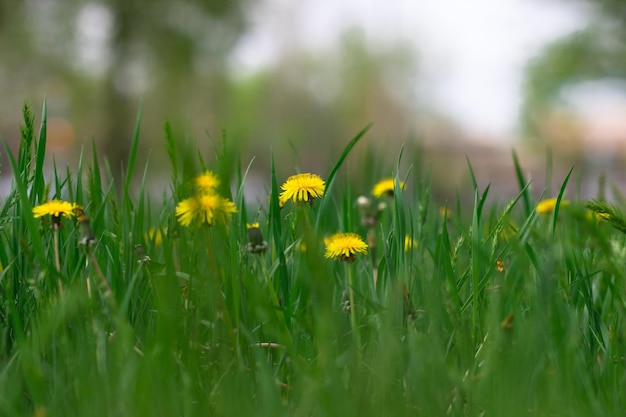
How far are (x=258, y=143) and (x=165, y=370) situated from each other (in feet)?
80.5

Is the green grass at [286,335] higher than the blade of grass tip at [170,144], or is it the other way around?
the blade of grass tip at [170,144]

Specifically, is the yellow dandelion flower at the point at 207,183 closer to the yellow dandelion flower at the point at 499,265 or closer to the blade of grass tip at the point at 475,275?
the blade of grass tip at the point at 475,275

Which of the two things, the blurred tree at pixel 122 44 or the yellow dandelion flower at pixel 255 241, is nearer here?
the yellow dandelion flower at pixel 255 241

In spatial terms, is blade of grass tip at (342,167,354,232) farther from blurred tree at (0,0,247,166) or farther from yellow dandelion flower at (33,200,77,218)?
blurred tree at (0,0,247,166)

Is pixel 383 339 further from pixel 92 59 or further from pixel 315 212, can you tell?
pixel 92 59

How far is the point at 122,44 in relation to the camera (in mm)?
16906

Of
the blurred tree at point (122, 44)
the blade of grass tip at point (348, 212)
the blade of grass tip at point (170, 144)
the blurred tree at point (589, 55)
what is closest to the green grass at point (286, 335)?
the blade of grass tip at point (170, 144)

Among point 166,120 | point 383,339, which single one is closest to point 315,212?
point 166,120

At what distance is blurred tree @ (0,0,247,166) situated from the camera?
16.8m

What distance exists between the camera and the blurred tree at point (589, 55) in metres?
17.8

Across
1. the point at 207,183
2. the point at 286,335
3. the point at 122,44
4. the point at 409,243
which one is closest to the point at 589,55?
the point at 122,44

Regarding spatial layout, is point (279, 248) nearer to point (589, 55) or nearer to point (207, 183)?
point (207, 183)

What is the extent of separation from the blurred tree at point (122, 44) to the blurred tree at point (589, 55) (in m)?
9.15

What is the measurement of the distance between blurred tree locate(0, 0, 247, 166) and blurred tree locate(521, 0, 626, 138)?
9.15 metres
